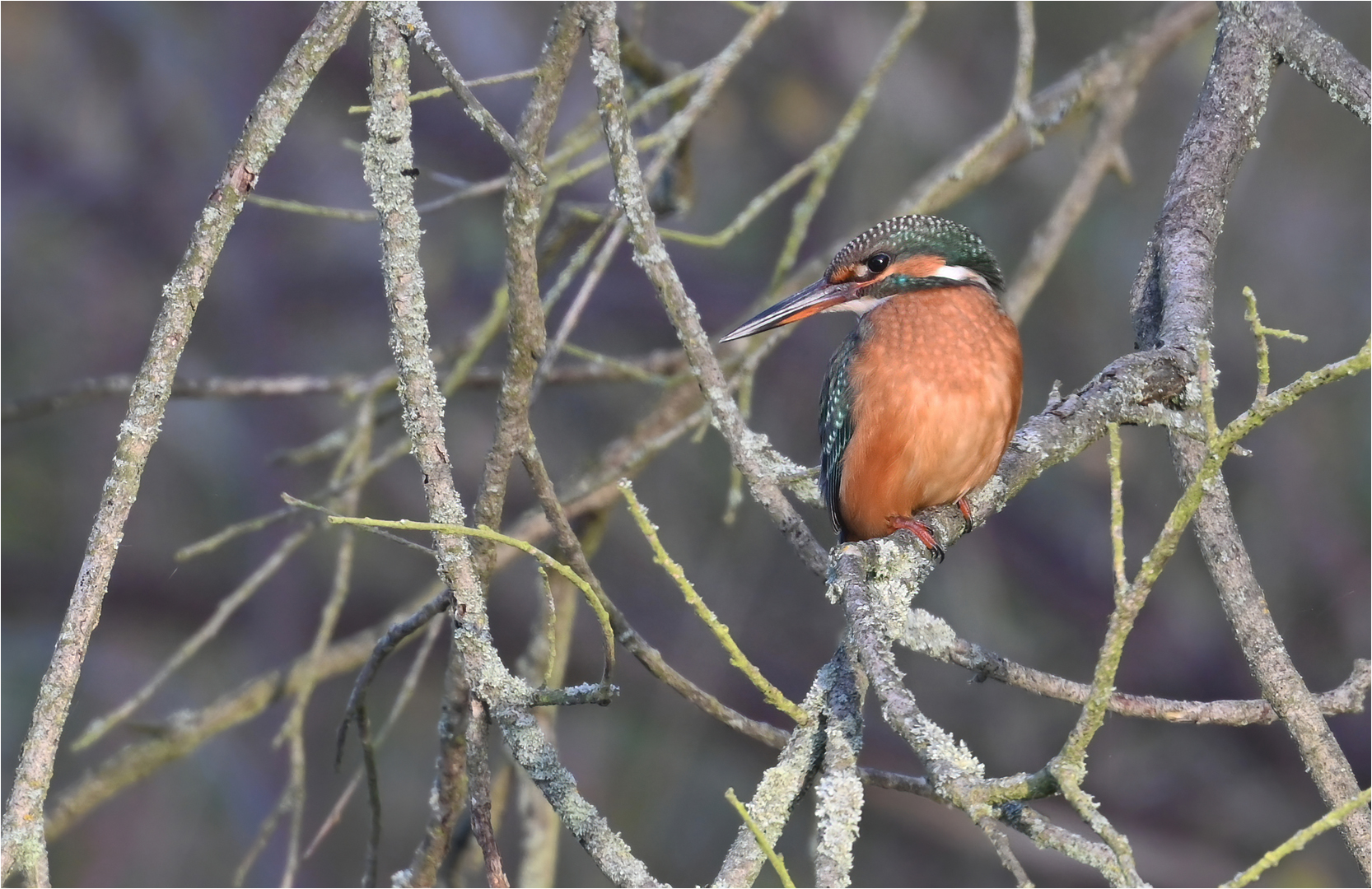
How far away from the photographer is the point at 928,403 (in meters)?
2.29

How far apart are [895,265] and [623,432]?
2.64 m

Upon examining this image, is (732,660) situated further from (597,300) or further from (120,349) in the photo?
(120,349)

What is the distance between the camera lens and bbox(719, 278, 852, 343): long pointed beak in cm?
246

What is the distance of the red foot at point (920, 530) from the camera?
2.06 m

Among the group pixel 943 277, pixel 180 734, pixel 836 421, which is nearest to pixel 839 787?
pixel 836 421

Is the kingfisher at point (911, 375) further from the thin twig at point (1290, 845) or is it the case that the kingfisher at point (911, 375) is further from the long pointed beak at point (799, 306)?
the thin twig at point (1290, 845)

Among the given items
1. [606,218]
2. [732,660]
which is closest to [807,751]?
[732,660]

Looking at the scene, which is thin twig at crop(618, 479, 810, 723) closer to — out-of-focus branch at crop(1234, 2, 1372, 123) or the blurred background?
out-of-focus branch at crop(1234, 2, 1372, 123)

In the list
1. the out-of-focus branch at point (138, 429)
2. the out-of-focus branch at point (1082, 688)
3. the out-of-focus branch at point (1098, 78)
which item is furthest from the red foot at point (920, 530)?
the out-of-focus branch at point (1098, 78)

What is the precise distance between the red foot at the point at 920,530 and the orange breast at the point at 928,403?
9 cm

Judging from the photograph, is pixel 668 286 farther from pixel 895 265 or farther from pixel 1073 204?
pixel 1073 204

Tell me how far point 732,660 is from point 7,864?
30.0 inches

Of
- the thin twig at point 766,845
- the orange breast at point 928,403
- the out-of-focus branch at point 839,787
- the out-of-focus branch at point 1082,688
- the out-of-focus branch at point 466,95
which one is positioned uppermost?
the orange breast at point 928,403

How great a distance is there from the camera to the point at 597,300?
17.3 ft
